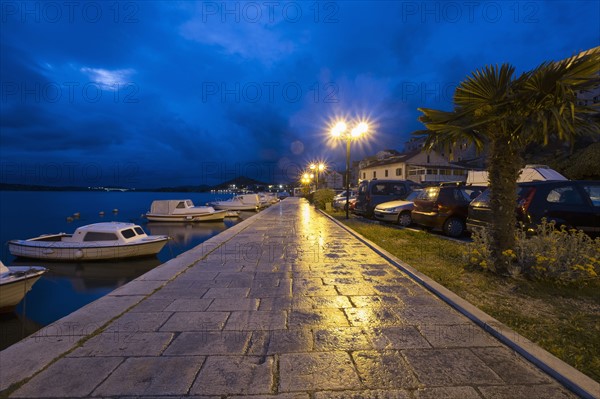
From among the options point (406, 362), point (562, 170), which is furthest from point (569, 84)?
point (562, 170)

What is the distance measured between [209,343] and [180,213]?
28.2 m

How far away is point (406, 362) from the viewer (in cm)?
264

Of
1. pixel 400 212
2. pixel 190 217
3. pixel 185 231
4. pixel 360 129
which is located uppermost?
pixel 360 129

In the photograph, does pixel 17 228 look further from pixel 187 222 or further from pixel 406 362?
pixel 406 362

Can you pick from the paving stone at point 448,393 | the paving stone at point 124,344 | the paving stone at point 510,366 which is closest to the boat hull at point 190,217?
the paving stone at point 124,344

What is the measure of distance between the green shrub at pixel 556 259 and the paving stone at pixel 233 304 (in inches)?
152

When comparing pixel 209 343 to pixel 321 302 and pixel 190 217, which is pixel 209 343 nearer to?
pixel 321 302

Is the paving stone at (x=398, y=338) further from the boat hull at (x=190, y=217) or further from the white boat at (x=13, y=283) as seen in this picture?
the boat hull at (x=190, y=217)

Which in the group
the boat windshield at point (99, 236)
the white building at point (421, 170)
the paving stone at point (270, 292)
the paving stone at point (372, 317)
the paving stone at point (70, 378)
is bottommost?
the boat windshield at point (99, 236)

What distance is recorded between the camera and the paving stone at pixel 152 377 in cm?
227

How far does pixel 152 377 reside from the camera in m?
2.43

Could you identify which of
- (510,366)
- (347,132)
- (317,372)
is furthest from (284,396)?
(347,132)

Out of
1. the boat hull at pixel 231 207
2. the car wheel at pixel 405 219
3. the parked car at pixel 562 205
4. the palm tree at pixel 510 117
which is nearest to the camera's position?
the palm tree at pixel 510 117

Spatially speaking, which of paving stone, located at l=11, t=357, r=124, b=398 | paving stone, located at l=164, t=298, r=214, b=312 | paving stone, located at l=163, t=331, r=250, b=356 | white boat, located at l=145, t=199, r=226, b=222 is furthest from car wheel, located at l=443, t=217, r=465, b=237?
white boat, located at l=145, t=199, r=226, b=222
